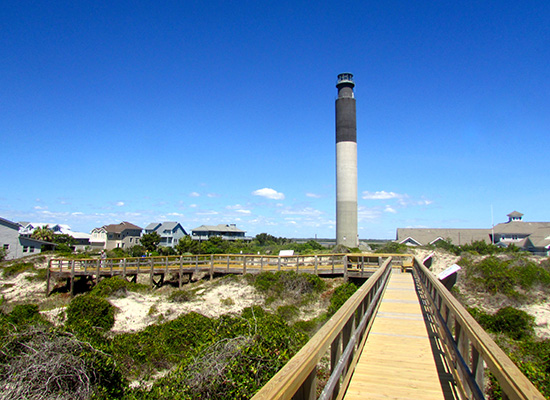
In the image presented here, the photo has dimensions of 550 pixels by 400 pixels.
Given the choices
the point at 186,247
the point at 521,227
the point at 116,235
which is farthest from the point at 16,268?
the point at 521,227

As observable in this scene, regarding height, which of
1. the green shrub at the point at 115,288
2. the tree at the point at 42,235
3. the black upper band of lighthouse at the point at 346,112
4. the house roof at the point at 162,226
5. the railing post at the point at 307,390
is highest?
the black upper band of lighthouse at the point at 346,112

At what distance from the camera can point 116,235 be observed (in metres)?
76.1

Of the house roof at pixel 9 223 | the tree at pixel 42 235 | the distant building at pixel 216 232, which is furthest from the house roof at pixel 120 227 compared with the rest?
the house roof at pixel 9 223

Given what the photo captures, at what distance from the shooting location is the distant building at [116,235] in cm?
7590

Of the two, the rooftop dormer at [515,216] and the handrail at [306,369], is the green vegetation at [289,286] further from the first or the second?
the rooftop dormer at [515,216]

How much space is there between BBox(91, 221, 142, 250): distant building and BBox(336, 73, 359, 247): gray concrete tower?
46.8 meters

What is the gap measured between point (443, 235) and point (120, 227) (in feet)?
208

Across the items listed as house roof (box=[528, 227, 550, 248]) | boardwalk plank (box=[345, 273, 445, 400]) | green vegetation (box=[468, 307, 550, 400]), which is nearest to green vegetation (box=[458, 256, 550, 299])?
green vegetation (box=[468, 307, 550, 400])

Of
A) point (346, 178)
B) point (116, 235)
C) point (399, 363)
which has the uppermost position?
point (346, 178)

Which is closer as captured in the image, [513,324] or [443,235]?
[513,324]

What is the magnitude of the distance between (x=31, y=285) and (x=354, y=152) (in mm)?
38474

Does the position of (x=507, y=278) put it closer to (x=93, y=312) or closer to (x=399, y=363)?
(x=399, y=363)

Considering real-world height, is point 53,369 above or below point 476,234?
below

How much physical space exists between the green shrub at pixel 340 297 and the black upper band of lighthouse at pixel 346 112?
34.5 m
